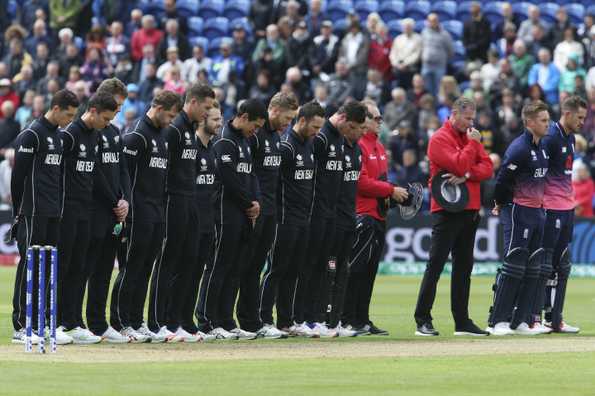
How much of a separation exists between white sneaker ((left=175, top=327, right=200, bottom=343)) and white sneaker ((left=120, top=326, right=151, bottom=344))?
326mm

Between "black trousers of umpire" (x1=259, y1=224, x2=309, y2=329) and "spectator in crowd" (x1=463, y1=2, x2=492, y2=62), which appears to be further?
"spectator in crowd" (x1=463, y1=2, x2=492, y2=62)

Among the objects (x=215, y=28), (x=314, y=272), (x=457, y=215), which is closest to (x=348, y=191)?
(x=314, y=272)

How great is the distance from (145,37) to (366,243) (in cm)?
1900

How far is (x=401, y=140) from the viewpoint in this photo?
104 ft

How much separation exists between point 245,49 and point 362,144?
17914mm

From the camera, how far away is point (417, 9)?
37062 mm

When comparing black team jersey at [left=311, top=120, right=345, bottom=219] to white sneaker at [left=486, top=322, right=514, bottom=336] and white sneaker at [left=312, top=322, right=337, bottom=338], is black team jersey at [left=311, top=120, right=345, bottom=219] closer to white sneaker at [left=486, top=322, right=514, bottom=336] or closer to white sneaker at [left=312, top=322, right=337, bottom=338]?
white sneaker at [left=312, top=322, right=337, bottom=338]

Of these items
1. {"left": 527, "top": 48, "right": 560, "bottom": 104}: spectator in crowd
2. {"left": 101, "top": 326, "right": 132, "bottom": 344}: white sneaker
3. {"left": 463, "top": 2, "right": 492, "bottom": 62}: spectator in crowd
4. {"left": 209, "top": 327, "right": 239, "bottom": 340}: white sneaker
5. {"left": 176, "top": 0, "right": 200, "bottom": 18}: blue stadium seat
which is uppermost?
{"left": 176, "top": 0, "right": 200, "bottom": 18}: blue stadium seat

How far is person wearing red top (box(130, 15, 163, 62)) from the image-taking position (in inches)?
1405

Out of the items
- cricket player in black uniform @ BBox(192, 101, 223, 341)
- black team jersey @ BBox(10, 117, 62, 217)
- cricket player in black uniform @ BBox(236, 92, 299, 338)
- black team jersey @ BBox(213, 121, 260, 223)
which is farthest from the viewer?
cricket player in black uniform @ BBox(236, 92, 299, 338)

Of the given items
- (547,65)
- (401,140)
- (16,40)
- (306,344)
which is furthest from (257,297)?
(16,40)

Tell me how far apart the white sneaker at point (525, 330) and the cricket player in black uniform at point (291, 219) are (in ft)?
8.01

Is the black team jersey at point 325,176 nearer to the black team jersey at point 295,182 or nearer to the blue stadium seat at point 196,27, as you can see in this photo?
the black team jersey at point 295,182

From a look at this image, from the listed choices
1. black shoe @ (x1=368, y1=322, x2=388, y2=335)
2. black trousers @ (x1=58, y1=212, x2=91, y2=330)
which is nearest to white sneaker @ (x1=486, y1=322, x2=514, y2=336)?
black shoe @ (x1=368, y1=322, x2=388, y2=335)
